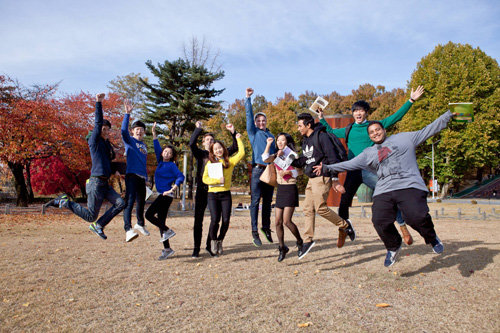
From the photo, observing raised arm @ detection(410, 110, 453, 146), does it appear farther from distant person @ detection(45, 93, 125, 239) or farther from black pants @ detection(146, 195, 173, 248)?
distant person @ detection(45, 93, 125, 239)

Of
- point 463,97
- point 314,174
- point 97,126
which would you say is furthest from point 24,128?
point 463,97

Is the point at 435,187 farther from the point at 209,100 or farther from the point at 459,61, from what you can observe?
the point at 209,100

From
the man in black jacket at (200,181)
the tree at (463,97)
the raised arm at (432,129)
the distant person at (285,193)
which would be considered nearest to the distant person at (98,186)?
the man in black jacket at (200,181)

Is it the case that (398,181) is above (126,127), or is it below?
below

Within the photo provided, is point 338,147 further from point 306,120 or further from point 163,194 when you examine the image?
point 163,194

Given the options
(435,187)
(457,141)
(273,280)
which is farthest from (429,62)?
(273,280)

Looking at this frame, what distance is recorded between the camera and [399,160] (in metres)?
4.97

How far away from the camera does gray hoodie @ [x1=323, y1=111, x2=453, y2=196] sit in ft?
16.0

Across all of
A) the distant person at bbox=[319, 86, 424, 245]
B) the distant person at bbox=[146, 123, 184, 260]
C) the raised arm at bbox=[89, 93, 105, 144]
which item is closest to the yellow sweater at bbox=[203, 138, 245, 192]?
the distant person at bbox=[146, 123, 184, 260]

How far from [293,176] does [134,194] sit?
2959 millimetres

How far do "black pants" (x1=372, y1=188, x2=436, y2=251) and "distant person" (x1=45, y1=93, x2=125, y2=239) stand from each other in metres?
4.26

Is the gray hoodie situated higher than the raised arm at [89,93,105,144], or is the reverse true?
the raised arm at [89,93,105,144]

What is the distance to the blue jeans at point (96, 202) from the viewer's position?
233 inches

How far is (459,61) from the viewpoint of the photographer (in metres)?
33.8
